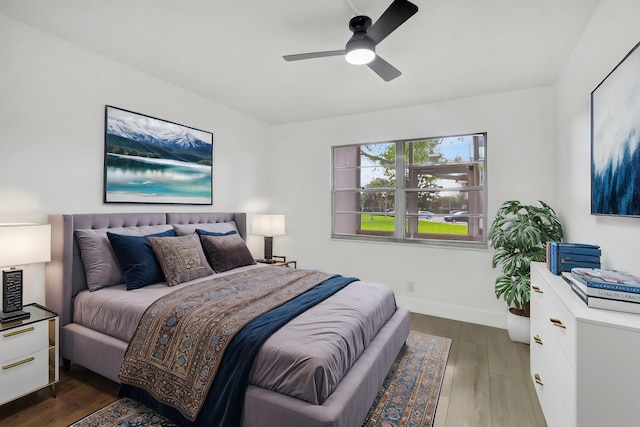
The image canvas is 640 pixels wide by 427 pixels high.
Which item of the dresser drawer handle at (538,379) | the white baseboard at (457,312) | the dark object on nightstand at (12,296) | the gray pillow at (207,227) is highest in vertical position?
the gray pillow at (207,227)

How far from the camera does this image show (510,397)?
2.13m

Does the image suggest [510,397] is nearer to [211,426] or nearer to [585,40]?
[211,426]

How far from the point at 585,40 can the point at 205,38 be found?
282 centimetres

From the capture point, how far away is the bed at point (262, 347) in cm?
148

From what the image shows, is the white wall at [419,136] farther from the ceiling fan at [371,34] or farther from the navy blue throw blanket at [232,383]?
the navy blue throw blanket at [232,383]

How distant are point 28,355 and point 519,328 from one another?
3.94m

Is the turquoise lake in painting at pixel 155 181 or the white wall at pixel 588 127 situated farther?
the turquoise lake in painting at pixel 155 181

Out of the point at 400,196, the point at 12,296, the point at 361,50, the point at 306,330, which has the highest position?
the point at 361,50

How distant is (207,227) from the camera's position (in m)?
3.50

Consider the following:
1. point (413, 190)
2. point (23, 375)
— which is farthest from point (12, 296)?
point (413, 190)

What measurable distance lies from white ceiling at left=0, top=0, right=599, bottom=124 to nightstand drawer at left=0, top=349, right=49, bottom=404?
7.61 ft

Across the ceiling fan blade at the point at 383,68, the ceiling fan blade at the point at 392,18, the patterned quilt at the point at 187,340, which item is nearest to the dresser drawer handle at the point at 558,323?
Result: the patterned quilt at the point at 187,340

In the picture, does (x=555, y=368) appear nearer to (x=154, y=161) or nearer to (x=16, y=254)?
(x=16, y=254)

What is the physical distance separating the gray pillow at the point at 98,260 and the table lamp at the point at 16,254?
1.10ft
